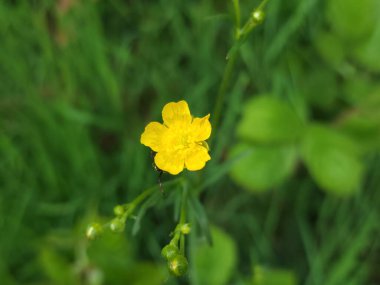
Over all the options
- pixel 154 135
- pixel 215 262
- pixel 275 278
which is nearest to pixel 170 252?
pixel 154 135

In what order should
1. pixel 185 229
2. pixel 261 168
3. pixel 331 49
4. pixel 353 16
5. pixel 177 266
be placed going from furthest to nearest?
pixel 331 49
pixel 353 16
pixel 261 168
pixel 185 229
pixel 177 266

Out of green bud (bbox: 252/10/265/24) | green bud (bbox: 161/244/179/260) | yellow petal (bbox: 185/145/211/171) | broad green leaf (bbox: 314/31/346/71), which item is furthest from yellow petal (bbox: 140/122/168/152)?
broad green leaf (bbox: 314/31/346/71)

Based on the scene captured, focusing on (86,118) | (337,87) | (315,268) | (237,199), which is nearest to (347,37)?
(337,87)

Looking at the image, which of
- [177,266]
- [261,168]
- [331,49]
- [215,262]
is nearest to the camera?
[177,266]

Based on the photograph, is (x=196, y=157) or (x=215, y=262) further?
(x=215, y=262)

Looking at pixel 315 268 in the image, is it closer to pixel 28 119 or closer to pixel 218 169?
pixel 218 169

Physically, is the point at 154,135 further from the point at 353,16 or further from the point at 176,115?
the point at 353,16
